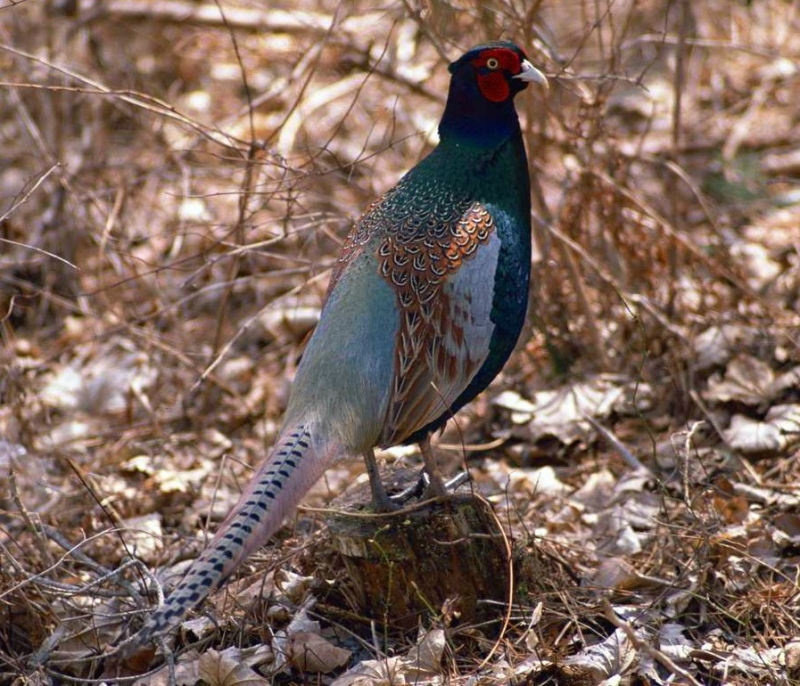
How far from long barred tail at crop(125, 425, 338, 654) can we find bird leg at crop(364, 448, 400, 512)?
287 millimetres

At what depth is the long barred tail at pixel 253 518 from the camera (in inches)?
135

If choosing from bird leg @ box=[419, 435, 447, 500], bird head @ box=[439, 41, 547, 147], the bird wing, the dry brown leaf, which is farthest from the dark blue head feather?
the dry brown leaf

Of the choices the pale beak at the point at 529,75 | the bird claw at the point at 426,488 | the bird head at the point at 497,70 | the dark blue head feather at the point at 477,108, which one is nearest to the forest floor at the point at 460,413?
the bird claw at the point at 426,488

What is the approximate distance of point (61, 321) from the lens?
26.0 ft

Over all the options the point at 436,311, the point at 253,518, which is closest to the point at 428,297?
the point at 436,311

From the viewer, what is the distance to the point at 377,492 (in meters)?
4.41

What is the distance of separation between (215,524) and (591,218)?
2894 mm

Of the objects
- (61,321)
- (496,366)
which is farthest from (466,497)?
(61,321)

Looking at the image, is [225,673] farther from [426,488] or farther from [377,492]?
[426,488]

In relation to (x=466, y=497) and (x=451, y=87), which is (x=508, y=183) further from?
(x=466, y=497)

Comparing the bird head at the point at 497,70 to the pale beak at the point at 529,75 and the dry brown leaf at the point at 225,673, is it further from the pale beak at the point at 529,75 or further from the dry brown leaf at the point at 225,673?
the dry brown leaf at the point at 225,673

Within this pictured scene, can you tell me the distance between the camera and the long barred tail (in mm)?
3428

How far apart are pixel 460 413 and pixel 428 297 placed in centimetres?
227

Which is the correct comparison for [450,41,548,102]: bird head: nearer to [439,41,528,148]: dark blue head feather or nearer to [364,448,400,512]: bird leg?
[439,41,528,148]: dark blue head feather
